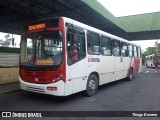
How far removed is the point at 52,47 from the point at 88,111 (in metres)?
2.62

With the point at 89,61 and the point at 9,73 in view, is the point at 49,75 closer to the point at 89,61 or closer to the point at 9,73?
the point at 89,61

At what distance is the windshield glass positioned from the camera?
6803 millimetres

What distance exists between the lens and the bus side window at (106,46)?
31.6 feet

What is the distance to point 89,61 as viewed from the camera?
816cm

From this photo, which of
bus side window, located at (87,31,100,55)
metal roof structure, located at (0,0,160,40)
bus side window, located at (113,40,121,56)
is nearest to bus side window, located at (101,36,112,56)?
bus side window, located at (87,31,100,55)

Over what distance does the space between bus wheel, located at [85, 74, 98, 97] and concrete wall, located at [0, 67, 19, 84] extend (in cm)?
587

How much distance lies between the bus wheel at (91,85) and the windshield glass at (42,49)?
212 cm

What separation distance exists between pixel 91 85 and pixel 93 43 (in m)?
1.86

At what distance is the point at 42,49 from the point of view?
Answer: 724 centimetres

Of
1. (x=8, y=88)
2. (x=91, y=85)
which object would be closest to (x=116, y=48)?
(x=91, y=85)

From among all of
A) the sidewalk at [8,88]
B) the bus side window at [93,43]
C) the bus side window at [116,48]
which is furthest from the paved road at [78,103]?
the bus side window at [116,48]

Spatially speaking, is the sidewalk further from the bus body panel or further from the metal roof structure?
the metal roof structure

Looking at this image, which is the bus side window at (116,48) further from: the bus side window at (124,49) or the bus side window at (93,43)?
Answer: the bus side window at (93,43)

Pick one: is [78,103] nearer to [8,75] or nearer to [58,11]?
[8,75]
